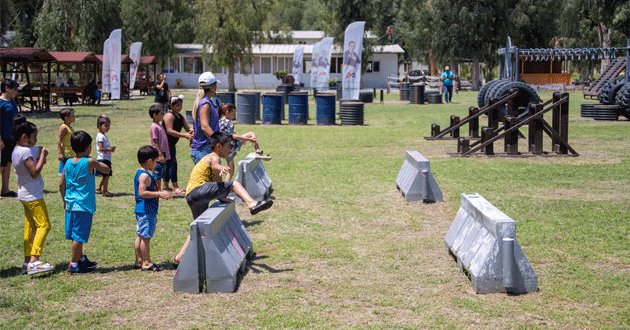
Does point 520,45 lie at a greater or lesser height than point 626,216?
greater

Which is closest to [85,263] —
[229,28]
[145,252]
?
[145,252]

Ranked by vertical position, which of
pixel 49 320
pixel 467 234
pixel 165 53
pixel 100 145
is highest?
pixel 165 53

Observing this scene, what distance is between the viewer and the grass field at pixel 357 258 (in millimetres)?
4727

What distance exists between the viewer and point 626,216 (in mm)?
7777

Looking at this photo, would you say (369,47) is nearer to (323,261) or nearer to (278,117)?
(278,117)

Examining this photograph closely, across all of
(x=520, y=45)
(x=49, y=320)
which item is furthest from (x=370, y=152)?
(x=520, y=45)

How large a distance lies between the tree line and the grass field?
3826 cm

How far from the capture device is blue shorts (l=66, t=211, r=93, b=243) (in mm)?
5672

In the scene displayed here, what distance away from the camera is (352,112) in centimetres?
2088

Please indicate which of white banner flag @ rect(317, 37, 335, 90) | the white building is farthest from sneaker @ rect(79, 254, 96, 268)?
the white building

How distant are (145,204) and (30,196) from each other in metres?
1.24

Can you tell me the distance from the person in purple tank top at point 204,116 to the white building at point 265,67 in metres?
50.1

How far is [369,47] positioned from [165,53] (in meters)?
19.7

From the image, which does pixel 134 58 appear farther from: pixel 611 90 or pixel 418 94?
pixel 611 90
